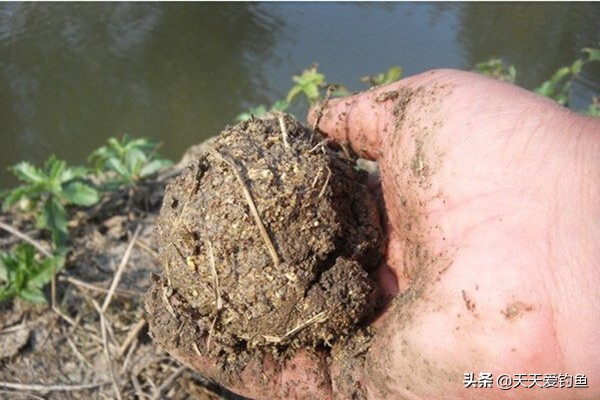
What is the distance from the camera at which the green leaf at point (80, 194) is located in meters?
2.78

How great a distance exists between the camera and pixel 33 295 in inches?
93.1

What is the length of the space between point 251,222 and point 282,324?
0.31 meters

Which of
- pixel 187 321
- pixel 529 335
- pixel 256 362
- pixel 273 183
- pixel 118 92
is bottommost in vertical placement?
pixel 118 92

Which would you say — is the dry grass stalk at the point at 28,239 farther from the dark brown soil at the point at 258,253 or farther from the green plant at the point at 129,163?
the dark brown soil at the point at 258,253

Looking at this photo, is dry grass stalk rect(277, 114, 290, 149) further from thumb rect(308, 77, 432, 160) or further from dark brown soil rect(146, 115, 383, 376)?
Answer: thumb rect(308, 77, 432, 160)

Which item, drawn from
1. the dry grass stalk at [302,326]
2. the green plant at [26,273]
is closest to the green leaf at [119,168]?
the green plant at [26,273]

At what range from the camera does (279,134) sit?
180 centimetres

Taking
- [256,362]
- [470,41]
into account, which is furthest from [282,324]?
[470,41]

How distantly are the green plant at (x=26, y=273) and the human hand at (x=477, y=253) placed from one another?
37.4 inches

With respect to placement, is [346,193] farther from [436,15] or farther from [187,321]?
[436,15]

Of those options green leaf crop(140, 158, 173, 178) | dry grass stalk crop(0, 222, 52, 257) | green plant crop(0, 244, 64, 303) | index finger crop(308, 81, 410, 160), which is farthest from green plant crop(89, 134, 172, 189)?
index finger crop(308, 81, 410, 160)

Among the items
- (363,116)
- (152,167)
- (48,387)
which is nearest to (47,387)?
(48,387)

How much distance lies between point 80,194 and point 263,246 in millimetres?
1531

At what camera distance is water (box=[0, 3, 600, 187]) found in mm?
4672
